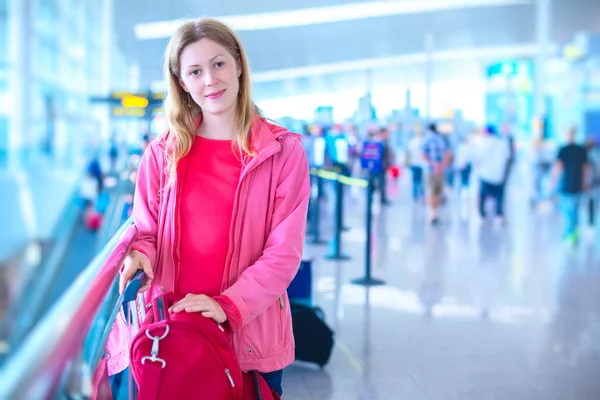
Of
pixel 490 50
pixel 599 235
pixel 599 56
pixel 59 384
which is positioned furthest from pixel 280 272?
pixel 490 50

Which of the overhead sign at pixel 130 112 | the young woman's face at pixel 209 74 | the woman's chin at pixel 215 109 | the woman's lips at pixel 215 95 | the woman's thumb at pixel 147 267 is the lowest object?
the woman's thumb at pixel 147 267

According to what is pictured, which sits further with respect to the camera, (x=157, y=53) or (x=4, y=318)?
(x=157, y=53)

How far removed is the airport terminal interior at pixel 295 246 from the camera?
1.74 metres

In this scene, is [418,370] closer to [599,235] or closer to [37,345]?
[37,345]

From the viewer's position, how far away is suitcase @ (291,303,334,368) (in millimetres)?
4473

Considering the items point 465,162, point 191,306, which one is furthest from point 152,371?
point 465,162

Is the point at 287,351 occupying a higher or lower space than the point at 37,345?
lower

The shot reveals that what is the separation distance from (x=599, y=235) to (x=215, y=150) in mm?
11448

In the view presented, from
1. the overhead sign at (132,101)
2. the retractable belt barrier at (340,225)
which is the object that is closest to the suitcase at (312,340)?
the retractable belt barrier at (340,225)

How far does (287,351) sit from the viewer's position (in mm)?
Answer: 2023

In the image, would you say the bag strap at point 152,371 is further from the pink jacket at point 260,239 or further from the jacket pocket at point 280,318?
the jacket pocket at point 280,318

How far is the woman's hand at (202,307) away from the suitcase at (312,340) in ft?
9.09

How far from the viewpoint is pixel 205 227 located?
195 centimetres

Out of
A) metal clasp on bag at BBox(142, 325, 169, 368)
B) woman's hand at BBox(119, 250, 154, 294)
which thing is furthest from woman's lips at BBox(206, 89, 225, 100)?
metal clasp on bag at BBox(142, 325, 169, 368)
